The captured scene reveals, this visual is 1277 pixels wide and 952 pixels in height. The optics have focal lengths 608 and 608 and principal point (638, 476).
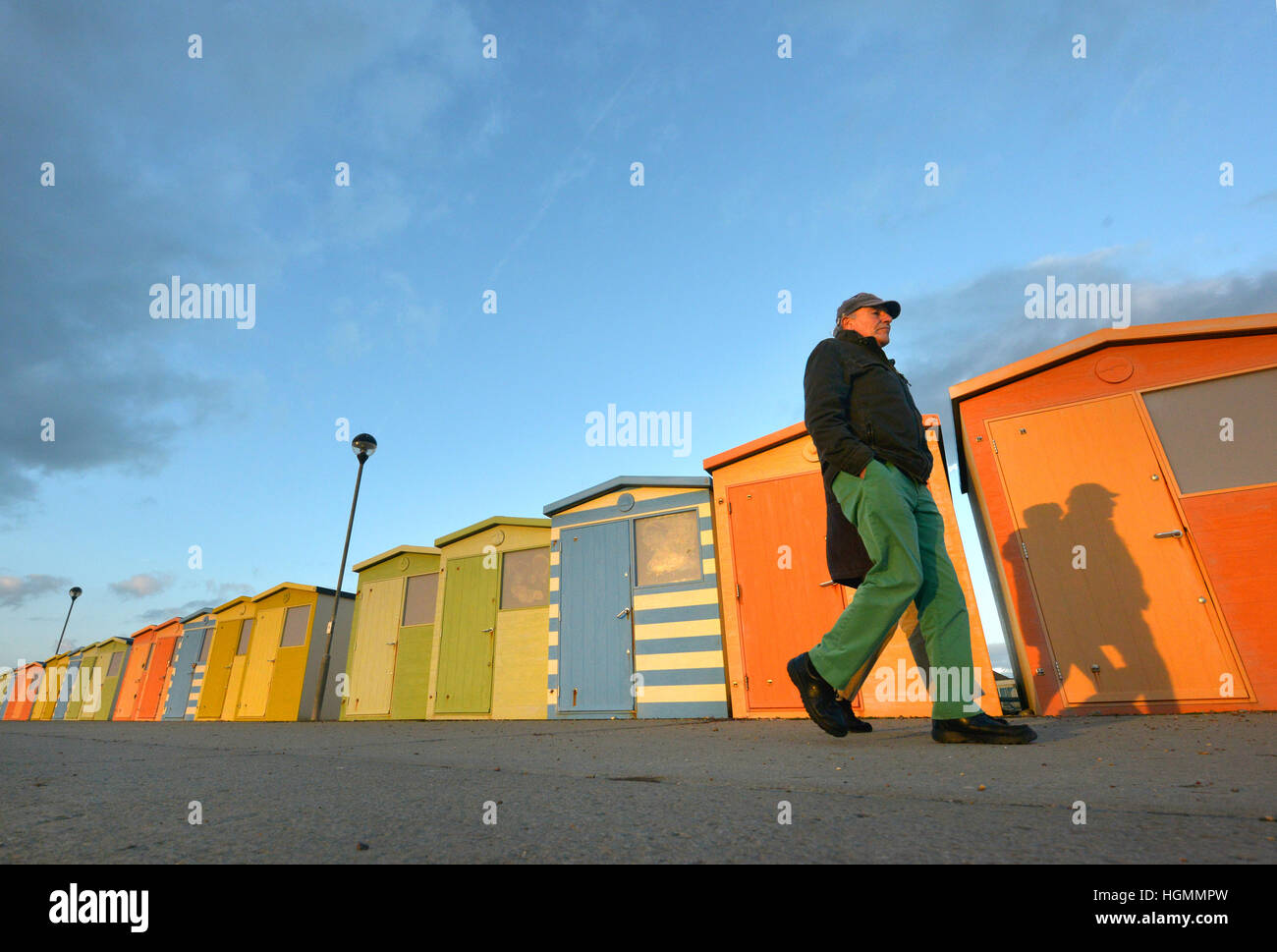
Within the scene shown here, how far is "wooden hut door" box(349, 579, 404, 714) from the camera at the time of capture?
1037cm

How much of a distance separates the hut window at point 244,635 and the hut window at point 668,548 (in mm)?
12135

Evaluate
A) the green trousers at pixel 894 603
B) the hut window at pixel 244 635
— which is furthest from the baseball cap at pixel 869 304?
the hut window at pixel 244 635

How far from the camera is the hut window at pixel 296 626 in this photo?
13.3m

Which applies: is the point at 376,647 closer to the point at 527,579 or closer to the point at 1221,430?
the point at 527,579

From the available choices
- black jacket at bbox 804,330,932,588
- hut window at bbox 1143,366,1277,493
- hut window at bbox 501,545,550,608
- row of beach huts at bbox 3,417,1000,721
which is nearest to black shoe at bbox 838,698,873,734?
black jacket at bbox 804,330,932,588

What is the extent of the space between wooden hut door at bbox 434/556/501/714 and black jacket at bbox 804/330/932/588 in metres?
7.21

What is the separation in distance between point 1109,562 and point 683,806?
15.6ft

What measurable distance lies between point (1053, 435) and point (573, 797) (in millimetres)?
5238

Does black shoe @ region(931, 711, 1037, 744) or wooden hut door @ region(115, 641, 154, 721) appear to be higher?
black shoe @ region(931, 711, 1037, 744)

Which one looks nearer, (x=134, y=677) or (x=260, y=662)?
(x=260, y=662)

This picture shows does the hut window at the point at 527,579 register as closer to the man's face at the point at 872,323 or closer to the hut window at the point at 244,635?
the man's face at the point at 872,323

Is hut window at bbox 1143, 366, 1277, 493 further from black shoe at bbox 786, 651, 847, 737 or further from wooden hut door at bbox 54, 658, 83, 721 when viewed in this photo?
wooden hut door at bbox 54, 658, 83, 721

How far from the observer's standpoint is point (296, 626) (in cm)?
1345

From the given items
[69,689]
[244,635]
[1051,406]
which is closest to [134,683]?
[69,689]
